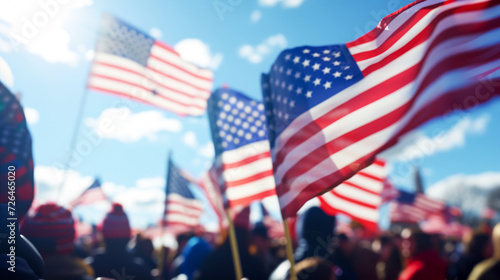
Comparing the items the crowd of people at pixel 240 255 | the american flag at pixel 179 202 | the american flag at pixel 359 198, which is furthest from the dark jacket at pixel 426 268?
the american flag at pixel 179 202

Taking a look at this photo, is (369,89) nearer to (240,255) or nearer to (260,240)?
(240,255)

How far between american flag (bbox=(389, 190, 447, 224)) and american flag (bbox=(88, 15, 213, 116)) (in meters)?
11.6

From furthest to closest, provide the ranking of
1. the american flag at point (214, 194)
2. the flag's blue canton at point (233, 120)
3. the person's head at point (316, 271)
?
the american flag at point (214, 194)
the flag's blue canton at point (233, 120)
the person's head at point (316, 271)

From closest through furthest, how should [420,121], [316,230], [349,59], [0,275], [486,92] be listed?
1. [0,275]
2. [486,92]
3. [420,121]
4. [349,59]
5. [316,230]

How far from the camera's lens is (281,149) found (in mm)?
3787

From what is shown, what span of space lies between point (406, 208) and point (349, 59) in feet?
44.9

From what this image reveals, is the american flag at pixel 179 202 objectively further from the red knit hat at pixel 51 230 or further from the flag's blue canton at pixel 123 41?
the red knit hat at pixel 51 230

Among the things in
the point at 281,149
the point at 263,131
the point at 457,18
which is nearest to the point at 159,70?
the point at 263,131

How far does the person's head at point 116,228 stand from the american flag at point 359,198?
8.53ft

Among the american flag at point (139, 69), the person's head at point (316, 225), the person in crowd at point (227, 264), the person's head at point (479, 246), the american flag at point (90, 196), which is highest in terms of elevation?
the american flag at point (139, 69)

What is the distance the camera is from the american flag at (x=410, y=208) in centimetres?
1525

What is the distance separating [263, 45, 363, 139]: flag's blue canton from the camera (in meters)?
3.59

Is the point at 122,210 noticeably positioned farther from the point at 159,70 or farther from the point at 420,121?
the point at 420,121

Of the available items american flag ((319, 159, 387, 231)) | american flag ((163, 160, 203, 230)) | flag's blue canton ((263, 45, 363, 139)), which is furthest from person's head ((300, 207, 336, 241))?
american flag ((163, 160, 203, 230))
